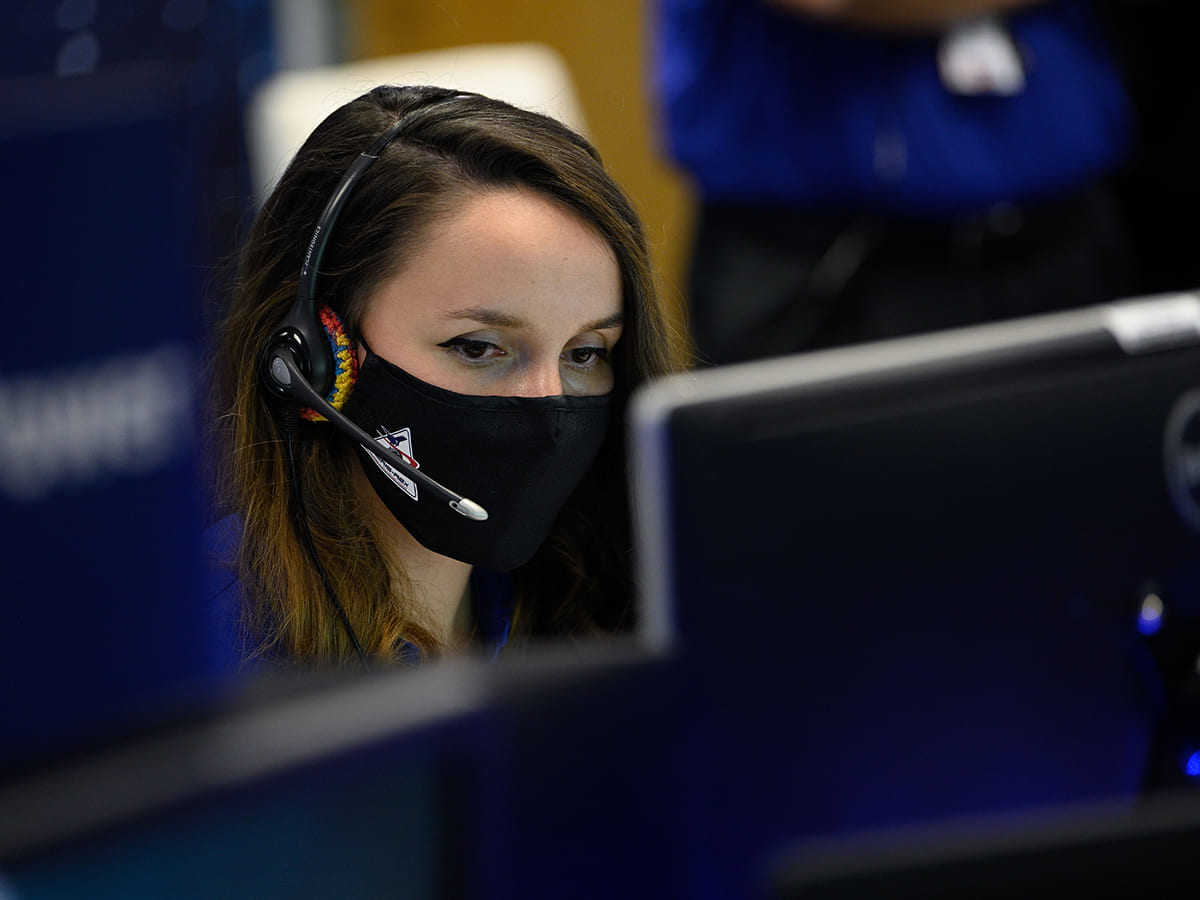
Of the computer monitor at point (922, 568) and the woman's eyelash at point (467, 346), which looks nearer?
the computer monitor at point (922, 568)

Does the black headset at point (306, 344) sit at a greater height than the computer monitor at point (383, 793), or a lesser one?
greater

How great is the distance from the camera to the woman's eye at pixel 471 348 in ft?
3.19

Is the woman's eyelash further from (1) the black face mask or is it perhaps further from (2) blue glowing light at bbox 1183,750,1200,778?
(2) blue glowing light at bbox 1183,750,1200,778

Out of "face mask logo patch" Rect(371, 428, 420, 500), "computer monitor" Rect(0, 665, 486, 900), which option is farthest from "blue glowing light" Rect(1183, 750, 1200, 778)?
"face mask logo patch" Rect(371, 428, 420, 500)

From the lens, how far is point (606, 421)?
3.36 ft

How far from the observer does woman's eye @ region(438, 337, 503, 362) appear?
97 centimetres

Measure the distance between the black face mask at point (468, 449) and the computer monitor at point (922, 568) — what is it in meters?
0.37

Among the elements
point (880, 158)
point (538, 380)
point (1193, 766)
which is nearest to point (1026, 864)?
point (1193, 766)

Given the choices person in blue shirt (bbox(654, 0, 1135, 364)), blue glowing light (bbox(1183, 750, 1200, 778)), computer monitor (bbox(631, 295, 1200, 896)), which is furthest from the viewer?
person in blue shirt (bbox(654, 0, 1135, 364))

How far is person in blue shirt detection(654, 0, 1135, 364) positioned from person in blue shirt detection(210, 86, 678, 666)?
822mm

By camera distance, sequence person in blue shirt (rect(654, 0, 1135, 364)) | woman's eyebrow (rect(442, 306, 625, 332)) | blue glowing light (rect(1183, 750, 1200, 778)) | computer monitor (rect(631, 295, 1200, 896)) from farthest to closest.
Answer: person in blue shirt (rect(654, 0, 1135, 364)) < woman's eyebrow (rect(442, 306, 625, 332)) < blue glowing light (rect(1183, 750, 1200, 778)) < computer monitor (rect(631, 295, 1200, 896))

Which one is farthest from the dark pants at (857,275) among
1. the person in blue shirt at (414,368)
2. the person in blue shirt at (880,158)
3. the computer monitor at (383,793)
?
the computer monitor at (383,793)

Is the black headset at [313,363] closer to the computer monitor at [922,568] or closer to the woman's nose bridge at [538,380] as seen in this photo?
the woman's nose bridge at [538,380]

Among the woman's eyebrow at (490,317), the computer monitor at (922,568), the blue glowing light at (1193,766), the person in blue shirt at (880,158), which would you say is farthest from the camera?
the person in blue shirt at (880,158)
